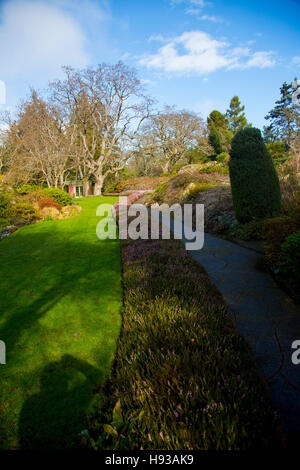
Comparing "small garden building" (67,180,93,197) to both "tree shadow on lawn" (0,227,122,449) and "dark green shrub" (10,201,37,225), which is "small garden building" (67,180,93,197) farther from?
"tree shadow on lawn" (0,227,122,449)

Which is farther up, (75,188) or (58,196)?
(75,188)

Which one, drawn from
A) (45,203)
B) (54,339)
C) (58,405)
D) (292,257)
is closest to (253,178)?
(292,257)

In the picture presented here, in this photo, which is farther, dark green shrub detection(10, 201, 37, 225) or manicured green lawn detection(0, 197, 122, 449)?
dark green shrub detection(10, 201, 37, 225)

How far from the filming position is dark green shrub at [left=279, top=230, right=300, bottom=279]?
3.22 m

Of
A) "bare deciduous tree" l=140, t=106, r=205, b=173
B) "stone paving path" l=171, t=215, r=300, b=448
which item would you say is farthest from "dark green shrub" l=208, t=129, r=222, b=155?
"stone paving path" l=171, t=215, r=300, b=448

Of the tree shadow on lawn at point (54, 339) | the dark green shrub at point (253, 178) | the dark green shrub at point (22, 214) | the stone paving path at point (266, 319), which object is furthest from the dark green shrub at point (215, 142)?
the tree shadow on lawn at point (54, 339)

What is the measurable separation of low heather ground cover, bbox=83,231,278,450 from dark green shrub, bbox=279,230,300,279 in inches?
50.8

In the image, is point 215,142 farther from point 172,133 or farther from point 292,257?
point 292,257

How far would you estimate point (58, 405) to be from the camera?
6.40ft

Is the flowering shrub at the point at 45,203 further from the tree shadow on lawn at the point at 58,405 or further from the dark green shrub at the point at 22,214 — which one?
the tree shadow on lawn at the point at 58,405

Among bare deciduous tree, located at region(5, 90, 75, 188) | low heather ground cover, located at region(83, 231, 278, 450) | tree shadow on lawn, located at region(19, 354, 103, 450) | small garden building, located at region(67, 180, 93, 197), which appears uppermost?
bare deciduous tree, located at region(5, 90, 75, 188)

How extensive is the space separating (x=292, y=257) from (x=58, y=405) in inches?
136

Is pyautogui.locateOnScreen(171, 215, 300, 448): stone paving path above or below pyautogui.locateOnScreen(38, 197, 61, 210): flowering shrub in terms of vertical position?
below

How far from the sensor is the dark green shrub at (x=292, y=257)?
322 cm
